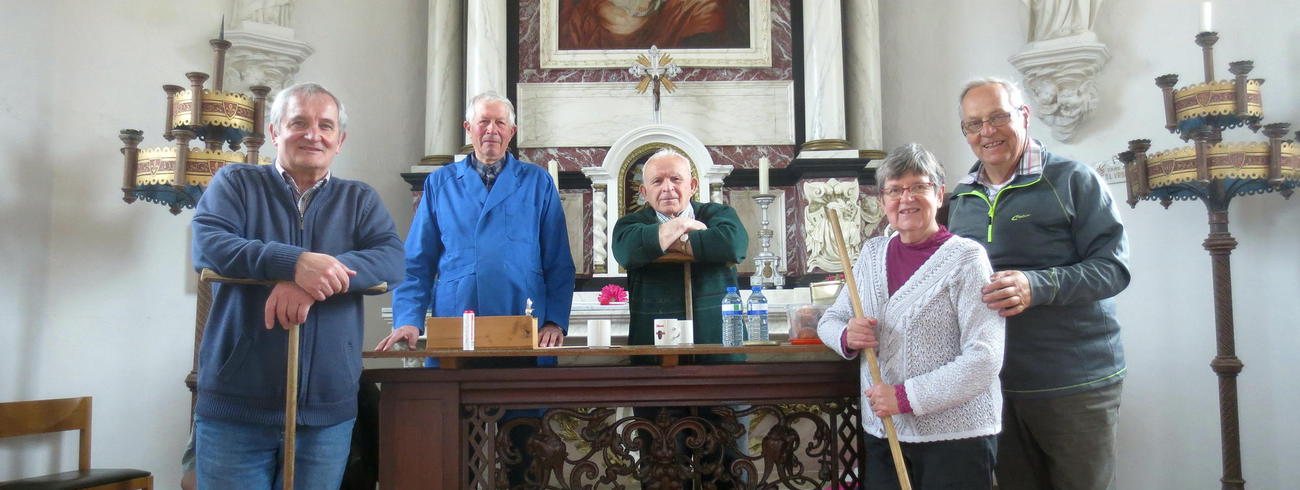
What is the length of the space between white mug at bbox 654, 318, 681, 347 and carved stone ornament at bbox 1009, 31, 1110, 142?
3854 millimetres

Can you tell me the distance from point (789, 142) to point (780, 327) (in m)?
1.40

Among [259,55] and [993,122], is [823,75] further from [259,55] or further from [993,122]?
[993,122]

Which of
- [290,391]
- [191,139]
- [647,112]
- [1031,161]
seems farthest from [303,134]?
[647,112]

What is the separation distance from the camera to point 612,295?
5398mm

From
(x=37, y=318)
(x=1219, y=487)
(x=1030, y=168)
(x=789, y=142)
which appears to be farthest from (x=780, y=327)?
(x=37, y=318)

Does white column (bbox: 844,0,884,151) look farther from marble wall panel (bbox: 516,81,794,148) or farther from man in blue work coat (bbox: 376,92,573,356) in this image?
man in blue work coat (bbox: 376,92,573,356)

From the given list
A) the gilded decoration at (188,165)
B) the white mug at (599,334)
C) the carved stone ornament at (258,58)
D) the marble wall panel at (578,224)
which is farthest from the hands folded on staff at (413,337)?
the carved stone ornament at (258,58)

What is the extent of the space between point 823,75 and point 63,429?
14.8 ft

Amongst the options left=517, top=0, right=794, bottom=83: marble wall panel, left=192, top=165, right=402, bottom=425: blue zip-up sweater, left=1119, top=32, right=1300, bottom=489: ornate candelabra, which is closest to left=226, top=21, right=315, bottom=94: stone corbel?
left=517, top=0, right=794, bottom=83: marble wall panel

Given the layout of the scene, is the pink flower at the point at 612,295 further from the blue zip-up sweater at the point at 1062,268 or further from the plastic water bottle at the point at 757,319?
the blue zip-up sweater at the point at 1062,268

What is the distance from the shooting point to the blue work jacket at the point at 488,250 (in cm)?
292

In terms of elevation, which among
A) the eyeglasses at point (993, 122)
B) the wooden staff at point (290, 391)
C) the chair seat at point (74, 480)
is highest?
the eyeglasses at point (993, 122)

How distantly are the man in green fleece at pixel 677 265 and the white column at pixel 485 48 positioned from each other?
331 centimetres

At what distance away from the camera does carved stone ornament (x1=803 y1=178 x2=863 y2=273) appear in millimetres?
5672
